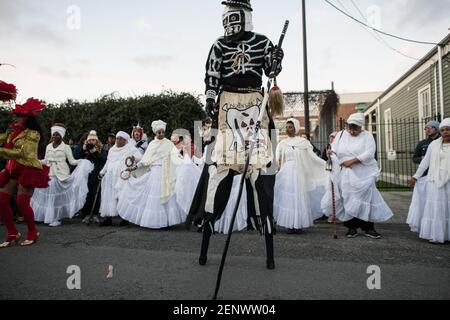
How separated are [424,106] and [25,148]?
15.8 m

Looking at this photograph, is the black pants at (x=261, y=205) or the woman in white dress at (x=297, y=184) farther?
the woman in white dress at (x=297, y=184)

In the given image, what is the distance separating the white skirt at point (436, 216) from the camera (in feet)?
17.6

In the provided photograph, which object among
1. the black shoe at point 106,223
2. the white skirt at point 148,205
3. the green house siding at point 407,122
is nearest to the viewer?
the white skirt at point 148,205

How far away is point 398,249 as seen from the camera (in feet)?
16.1

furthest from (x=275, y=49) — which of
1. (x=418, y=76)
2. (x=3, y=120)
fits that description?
(x=3, y=120)

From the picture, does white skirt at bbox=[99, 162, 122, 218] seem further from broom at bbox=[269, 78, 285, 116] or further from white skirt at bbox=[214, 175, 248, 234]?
broom at bbox=[269, 78, 285, 116]

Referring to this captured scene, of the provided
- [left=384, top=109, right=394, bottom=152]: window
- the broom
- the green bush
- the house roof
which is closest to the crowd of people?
the broom

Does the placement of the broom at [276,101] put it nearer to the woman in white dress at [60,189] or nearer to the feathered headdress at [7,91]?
the feathered headdress at [7,91]

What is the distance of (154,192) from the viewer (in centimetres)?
709

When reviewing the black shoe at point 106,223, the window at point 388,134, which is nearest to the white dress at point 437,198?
the black shoe at point 106,223

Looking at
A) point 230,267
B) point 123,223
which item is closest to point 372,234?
point 230,267

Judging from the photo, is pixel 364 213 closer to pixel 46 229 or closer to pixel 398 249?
pixel 398 249

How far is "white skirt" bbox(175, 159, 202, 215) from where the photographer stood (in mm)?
6926
